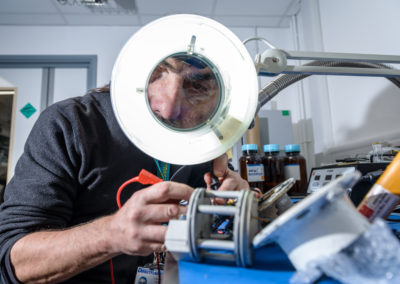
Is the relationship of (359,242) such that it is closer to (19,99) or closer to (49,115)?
(49,115)

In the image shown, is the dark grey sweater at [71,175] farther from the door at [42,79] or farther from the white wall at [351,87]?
the door at [42,79]

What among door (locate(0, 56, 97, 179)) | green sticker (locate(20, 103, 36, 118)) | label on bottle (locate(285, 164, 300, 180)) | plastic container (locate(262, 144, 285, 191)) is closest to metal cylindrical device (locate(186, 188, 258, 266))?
label on bottle (locate(285, 164, 300, 180))

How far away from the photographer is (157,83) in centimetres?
50

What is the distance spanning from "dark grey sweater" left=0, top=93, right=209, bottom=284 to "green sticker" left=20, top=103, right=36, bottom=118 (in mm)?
2307

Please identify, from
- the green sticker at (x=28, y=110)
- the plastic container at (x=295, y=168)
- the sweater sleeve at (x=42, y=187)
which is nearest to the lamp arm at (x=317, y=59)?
the sweater sleeve at (x=42, y=187)

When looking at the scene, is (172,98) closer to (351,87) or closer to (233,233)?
(233,233)

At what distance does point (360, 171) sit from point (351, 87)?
1024 millimetres

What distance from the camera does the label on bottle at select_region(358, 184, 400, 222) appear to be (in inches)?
14.7

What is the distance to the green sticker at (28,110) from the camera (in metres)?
2.69

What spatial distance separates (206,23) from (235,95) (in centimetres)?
14

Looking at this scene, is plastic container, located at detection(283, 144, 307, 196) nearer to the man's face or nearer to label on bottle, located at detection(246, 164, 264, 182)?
label on bottle, located at detection(246, 164, 264, 182)

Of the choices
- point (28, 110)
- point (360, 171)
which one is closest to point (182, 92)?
point (360, 171)

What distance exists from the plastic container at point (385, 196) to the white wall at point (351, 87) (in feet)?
3.57

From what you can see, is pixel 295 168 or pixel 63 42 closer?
pixel 295 168
